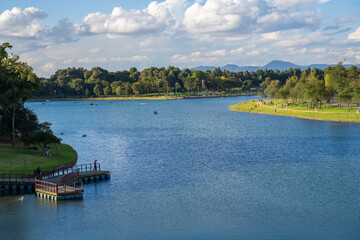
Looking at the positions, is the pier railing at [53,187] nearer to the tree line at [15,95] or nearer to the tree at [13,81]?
the tree line at [15,95]

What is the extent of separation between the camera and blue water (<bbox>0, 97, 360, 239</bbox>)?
38562 millimetres

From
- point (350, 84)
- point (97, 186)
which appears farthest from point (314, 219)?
point (350, 84)

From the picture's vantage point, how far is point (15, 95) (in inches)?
2830

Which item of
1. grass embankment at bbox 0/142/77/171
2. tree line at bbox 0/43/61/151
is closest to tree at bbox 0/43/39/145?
tree line at bbox 0/43/61/151

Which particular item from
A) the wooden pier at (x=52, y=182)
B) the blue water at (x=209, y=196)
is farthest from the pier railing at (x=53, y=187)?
the blue water at (x=209, y=196)

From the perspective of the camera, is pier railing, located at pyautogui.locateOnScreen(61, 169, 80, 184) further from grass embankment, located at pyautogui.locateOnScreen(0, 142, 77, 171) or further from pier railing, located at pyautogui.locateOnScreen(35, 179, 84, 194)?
grass embankment, located at pyautogui.locateOnScreen(0, 142, 77, 171)

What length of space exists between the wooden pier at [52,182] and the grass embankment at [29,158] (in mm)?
2375

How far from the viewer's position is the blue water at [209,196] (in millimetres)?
38562

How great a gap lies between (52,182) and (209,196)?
2210 centimetres

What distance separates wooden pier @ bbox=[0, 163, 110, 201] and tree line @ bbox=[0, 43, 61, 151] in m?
14.0

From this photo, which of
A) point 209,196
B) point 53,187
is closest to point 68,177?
Answer: point 53,187

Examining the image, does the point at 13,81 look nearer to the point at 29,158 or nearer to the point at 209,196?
the point at 29,158

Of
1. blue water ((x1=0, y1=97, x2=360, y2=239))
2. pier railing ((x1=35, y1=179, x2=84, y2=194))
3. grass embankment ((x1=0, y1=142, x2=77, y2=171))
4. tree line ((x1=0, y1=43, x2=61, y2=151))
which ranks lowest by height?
blue water ((x1=0, y1=97, x2=360, y2=239))

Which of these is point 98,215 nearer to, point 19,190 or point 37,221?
point 37,221
